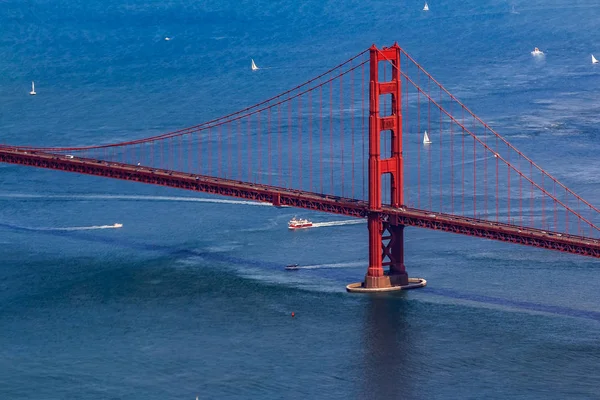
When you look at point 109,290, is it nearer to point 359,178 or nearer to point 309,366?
point 309,366

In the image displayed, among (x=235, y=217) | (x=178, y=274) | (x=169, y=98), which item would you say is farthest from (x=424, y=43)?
(x=178, y=274)

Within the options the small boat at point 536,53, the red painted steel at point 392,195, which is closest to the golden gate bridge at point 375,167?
the red painted steel at point 392,195

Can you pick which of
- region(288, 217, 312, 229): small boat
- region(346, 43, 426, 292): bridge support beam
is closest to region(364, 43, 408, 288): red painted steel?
region(346, 43, 426, 292): bridge support beam

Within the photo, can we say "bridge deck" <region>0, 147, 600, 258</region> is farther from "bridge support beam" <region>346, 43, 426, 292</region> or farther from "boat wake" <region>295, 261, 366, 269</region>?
"boat wake" <region>295, 261, 366, 269</region>

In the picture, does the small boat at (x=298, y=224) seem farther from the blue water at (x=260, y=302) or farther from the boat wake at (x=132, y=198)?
the boat wake at (x=132, y=198)

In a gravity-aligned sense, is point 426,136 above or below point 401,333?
above
